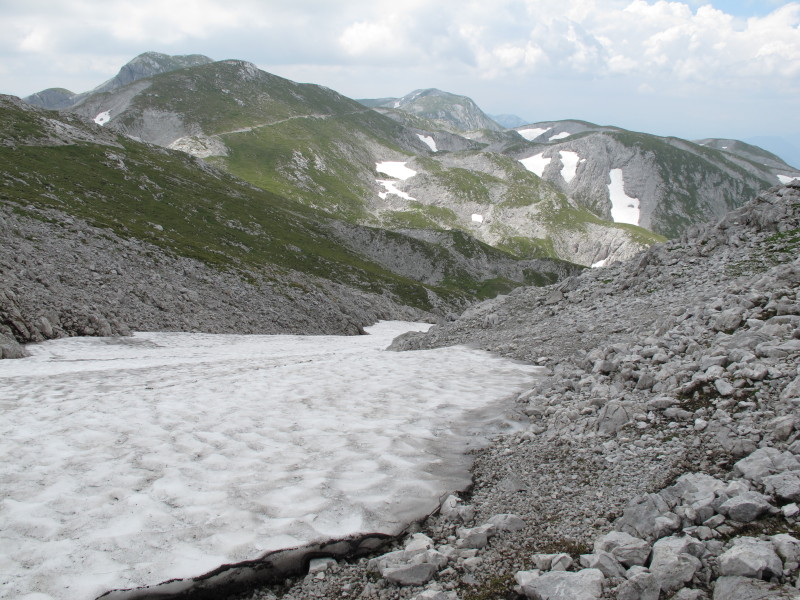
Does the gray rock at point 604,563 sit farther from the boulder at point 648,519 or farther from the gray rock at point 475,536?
the gray rock at point 475,536

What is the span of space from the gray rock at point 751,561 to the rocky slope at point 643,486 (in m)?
0.02

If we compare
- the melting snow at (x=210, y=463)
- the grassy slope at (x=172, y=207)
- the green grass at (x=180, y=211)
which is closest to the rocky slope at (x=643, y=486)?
Answer: the melting snow at (x=210, y=463)

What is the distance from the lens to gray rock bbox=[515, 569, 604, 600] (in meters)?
5.62

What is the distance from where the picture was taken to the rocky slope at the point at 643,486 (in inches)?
226

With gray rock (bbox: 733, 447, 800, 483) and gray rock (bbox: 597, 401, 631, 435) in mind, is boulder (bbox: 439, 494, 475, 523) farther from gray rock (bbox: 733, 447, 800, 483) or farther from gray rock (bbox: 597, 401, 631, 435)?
gray rock (bbox: 733, 447, 800, 483)

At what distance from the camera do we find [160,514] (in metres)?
8.15

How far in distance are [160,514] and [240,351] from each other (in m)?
31.3

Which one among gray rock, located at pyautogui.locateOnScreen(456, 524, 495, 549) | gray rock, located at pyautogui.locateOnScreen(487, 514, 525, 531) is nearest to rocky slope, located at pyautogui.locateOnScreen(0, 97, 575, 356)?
gray rock, located at pyautogui.locateOnScreen(456, 524, 495, 549)

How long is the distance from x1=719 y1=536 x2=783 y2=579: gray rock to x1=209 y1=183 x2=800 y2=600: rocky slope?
0.7 inches

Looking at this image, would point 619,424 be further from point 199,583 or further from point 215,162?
point 215,162

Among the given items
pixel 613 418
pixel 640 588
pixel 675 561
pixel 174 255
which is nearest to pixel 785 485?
pixel 675 561

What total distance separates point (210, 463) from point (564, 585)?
738 cm

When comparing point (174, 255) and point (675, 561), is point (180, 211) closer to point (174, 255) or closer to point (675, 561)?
point (174, 255)

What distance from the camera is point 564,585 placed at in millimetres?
5809
